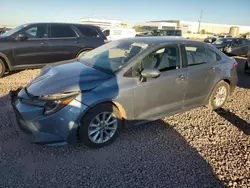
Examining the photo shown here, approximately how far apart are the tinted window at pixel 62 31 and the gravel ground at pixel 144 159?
4.12m

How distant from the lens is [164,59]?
11.8 feet

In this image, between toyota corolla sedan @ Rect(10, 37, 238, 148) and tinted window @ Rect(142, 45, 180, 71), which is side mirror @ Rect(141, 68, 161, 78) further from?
tinted window @ Rect(142, 45, 180, 71)

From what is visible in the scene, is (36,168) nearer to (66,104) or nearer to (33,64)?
(66,104)

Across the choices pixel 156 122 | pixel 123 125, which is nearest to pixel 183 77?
pixel 156 122

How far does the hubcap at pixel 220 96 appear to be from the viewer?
453cm

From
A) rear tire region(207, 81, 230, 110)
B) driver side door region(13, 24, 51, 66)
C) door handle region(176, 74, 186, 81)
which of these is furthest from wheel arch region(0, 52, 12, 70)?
rear tire region(207, 81, 230, 110)

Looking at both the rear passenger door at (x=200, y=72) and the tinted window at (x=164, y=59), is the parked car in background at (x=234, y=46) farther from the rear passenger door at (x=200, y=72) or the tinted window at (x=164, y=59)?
the tinted window at (x=164, y=59)

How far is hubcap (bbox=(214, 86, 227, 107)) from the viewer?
14.9 ft

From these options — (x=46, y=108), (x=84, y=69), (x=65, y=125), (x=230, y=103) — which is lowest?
(x=230, y=103)

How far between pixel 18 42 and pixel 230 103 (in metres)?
6.47

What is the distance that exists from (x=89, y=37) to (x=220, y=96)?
5217mm

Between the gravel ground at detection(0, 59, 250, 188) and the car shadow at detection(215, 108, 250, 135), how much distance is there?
0.07 ft

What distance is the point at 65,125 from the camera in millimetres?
2750

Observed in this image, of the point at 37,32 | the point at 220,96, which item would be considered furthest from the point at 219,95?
the point at 37,32
